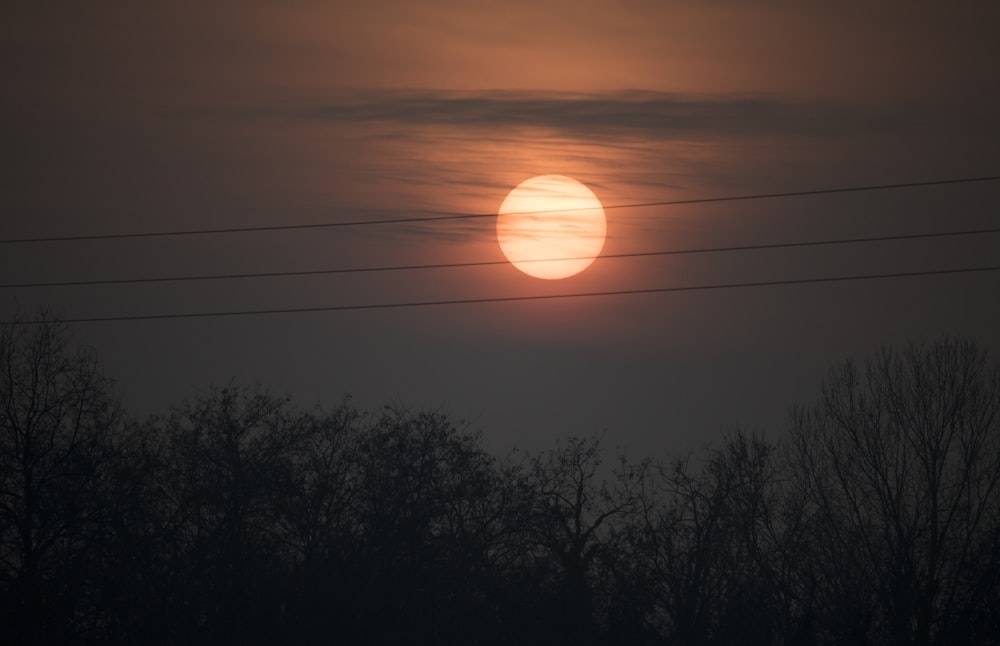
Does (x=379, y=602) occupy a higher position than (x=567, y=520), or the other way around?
(x=567, y=520)

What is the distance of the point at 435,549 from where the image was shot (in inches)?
1531

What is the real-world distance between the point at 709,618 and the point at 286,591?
43.3 ft

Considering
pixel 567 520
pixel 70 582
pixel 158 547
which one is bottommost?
pixel 70 582

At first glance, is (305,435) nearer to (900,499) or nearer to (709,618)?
(709,618)

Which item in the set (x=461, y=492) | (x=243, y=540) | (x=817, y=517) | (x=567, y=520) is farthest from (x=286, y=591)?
(x=817, y=517)

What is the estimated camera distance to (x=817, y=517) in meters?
43.1

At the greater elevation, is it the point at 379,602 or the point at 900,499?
the point at 900,499

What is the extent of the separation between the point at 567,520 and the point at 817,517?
8483mm

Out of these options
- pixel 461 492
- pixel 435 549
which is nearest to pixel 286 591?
pixel 435 549

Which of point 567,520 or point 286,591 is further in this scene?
point 567,520

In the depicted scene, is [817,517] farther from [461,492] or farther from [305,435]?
[305,435]

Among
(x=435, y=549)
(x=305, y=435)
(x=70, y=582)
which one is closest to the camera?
(x=70, y=582)

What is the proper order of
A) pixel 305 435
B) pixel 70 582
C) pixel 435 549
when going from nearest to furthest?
pixel 70 582, pixel 435 549, pixel 305 435

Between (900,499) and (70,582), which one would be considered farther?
(900,499)
